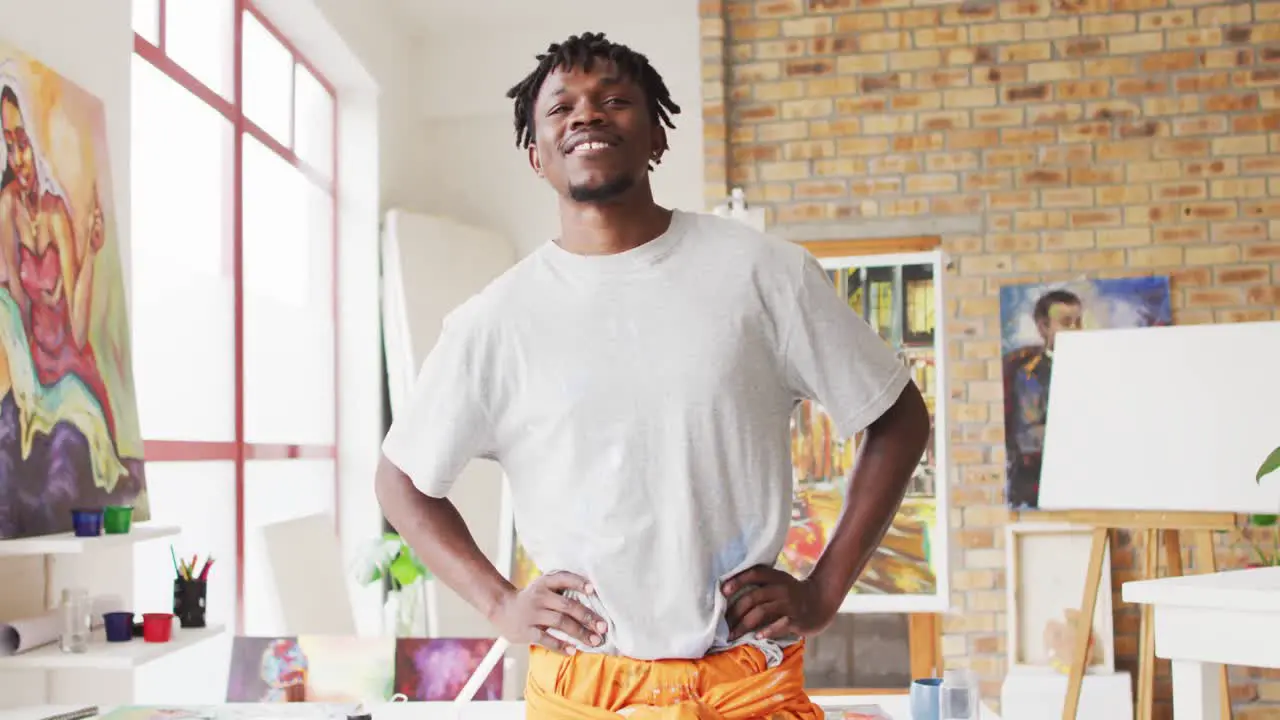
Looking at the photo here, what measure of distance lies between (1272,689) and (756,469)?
4163 mm

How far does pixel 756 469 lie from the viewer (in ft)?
4.18

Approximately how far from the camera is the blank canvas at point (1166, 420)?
3.50 metres

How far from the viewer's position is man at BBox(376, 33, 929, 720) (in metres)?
1.26

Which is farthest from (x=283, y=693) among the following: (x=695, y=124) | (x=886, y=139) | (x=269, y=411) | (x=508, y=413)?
(x=695, y=124)

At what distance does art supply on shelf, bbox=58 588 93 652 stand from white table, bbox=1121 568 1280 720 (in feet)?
6.35

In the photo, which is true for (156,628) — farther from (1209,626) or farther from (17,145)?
(1209,626)

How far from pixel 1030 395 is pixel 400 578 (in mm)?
2561

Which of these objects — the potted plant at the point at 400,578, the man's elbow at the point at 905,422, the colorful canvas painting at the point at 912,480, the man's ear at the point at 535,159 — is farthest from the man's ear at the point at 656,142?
the potted plant at the point at 400,578

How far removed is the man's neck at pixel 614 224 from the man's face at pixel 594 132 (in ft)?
0.06

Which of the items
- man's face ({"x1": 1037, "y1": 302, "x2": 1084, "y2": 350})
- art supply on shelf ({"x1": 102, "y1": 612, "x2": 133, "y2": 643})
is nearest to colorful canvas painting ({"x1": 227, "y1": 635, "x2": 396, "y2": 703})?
art supply on shelf ({"x1": 102, "y1": 612, "x2": 133, "y2": 643})

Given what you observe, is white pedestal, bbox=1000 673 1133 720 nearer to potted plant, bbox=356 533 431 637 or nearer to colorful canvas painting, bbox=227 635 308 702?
potted plant, bbox=356 533 431 637

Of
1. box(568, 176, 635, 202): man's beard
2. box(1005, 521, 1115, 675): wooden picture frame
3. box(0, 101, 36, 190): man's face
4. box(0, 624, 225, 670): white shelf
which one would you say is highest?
box(0, 101, 36, 190): man's face

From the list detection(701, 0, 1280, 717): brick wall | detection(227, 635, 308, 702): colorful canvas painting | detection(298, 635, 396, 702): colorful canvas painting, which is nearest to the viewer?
detection(298, 635, 396, 702): colorful canvas painting

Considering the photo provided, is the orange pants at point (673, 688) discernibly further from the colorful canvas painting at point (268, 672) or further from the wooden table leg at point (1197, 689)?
the colorful canvas painting at point (268, 672)
